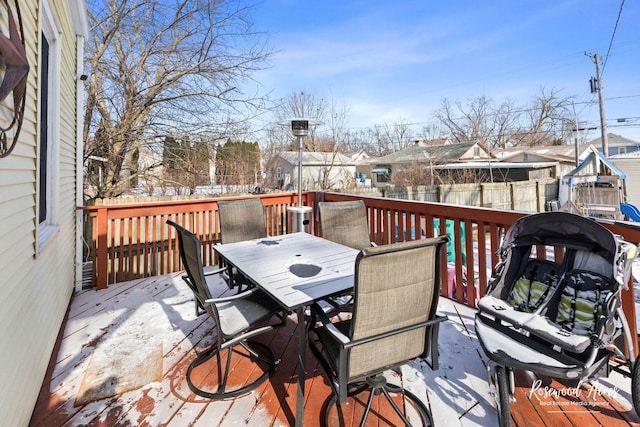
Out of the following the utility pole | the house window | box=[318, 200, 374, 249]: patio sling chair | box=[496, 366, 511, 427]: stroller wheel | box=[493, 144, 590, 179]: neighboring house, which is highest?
the utility pole

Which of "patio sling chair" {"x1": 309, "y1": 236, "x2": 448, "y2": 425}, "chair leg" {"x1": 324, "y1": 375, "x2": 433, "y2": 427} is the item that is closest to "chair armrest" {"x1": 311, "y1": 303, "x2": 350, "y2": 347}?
"patio sling chair" {"x1": 309, "y1": 236, "x2": 448, "y2": 425}

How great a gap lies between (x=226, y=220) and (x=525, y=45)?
17.4m

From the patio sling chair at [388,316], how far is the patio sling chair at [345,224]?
1688mm

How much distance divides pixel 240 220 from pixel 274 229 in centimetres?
160

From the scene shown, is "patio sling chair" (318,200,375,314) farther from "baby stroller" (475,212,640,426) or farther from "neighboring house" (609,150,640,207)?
"neighboring house" (609,150,640,207)

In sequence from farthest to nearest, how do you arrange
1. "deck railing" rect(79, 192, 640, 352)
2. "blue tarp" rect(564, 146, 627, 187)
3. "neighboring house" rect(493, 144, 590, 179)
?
"neighboring house" rect(493, 144, 590, 179) → "blue tarp" rect(564, 146, 627, 187) → "deck railing" rect(79, 192, 640, 352)

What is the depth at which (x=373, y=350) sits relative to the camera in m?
1.49

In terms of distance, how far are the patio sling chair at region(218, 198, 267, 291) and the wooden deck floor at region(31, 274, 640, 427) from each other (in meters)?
1.01

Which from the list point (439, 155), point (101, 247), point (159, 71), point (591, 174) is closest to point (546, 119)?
point (439, 155)

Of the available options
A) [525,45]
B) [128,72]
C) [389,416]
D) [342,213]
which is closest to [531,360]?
[389,416]

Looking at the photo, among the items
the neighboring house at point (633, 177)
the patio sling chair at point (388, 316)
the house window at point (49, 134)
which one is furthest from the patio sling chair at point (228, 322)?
the neighboring house at point (633, 177)

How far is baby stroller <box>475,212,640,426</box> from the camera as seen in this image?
1.62m

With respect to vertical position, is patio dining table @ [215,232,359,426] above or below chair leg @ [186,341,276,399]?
above

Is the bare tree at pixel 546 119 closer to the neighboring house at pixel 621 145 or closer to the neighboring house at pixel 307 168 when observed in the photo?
the neighboring house at pixel 621 145
